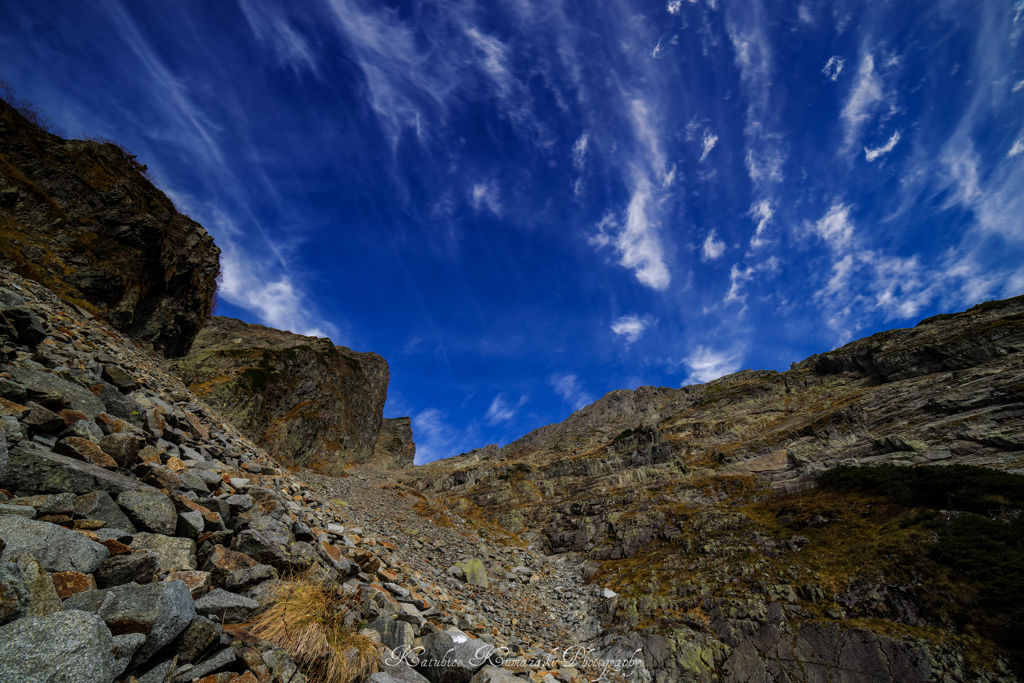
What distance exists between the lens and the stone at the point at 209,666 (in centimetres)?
344

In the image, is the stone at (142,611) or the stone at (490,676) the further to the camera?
the stone at (490,676)

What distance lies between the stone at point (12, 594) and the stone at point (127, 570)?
1290mm

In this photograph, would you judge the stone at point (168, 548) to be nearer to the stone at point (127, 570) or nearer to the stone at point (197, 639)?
the stone at point (127, 570)

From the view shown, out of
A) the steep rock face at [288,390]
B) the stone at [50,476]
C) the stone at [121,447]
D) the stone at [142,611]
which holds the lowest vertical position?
the stone at [142,611]

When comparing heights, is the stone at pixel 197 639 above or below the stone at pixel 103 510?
below

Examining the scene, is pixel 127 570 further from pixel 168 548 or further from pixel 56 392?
pixel 56 392

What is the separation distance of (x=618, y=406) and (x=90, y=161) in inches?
5722

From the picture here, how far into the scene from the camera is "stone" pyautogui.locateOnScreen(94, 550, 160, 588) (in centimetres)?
389

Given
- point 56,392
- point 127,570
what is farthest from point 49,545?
point 56,392

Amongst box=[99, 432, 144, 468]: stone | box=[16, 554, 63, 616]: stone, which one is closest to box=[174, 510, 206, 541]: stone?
box=[99, 432, 144, 468]: stone

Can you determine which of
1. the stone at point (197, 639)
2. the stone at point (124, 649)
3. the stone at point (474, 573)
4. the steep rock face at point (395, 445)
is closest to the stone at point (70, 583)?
the stone at point (124, 649)

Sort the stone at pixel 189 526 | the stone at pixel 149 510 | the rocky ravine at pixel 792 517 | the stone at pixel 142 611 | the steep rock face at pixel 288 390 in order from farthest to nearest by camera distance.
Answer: the steep rock face at pixel 288 390 → the rocky ravine at pixel 792 517 → the stone at pixel 189 526 → the stone at pixel 149 510 → the stone at pixel 142 611

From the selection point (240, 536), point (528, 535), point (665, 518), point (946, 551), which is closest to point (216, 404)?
point (528, 535)

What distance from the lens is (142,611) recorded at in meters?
3.46
